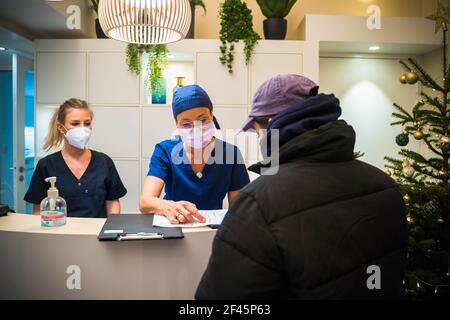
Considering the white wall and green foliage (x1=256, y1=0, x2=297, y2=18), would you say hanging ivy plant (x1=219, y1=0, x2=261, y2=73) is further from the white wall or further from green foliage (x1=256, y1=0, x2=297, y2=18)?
the white wall

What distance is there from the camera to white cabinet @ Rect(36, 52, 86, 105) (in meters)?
3.17

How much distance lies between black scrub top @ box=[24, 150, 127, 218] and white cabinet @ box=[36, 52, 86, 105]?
4.37 feet

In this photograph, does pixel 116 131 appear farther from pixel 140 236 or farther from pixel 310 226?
pixel 310 226

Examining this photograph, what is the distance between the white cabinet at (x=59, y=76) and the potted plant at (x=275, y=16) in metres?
1.61

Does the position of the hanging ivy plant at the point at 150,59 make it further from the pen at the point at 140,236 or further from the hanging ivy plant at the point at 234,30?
the pen at the point at 140,236

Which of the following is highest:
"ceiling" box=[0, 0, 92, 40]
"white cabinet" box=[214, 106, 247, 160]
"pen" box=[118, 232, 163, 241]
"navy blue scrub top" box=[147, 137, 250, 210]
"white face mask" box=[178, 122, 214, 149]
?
"ceiling" box=[0, 0, 92, 40]

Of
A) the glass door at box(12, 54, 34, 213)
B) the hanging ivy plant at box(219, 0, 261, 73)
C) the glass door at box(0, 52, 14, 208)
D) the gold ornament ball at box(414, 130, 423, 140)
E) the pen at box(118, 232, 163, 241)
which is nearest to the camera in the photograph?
the pen at box(118, 232, 163, 241)

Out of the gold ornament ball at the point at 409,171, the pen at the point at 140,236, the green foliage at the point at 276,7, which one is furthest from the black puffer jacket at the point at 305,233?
the green foliage at the point at 276,7

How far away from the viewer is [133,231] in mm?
1173

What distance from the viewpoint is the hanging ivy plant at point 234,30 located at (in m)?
3.12

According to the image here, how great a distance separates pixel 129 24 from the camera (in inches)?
64.6

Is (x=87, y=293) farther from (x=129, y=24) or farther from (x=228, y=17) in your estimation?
(x=228, y=17)

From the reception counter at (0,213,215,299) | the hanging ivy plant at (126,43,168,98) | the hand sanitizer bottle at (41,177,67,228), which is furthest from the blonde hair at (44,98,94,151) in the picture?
the hanging ivy plant at (126,43,168,98)

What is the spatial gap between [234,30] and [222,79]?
16.5 inches
